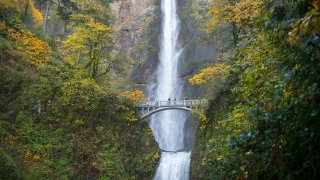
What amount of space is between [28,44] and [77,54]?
4317mm

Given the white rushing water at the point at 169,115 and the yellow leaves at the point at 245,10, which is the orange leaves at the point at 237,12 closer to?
the yellow leaves at the point at 245,10

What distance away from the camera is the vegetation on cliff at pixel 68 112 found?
18.2 meters

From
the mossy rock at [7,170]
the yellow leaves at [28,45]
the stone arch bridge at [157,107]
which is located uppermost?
the yellow leaves at [28,45]

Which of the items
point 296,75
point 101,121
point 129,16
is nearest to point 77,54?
point 101,121

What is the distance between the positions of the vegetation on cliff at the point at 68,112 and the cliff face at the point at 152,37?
11344 millimetres

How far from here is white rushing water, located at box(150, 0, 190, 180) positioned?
22.4m

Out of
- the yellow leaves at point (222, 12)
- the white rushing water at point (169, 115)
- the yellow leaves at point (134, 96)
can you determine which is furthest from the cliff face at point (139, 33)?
the yellow leaves at point (222, 12)

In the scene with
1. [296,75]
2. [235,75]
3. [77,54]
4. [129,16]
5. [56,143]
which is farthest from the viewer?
[129,16]

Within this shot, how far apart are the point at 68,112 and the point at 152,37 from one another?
1981 centimetres

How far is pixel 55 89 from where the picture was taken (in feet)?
70.5

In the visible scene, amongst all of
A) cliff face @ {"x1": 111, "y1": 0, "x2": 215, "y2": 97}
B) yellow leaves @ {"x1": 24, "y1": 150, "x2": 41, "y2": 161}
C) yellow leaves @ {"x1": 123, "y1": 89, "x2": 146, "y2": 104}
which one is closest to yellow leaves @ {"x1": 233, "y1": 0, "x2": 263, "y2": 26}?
yellow leaves @ {"x1": 123, "y1": 89, "x2": 146, "y2": 104}

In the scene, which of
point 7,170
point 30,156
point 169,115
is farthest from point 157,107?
point 7,170

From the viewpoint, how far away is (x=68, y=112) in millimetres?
21219

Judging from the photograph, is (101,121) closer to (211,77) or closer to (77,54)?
(77,54)
